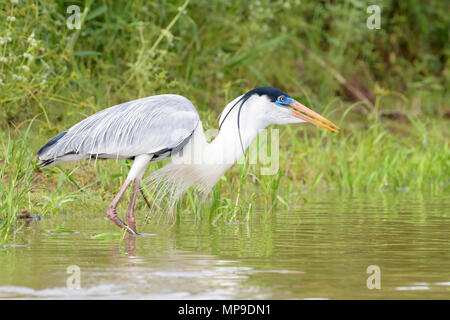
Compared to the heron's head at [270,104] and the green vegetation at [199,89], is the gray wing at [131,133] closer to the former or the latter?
the green vegetation at [199,89]

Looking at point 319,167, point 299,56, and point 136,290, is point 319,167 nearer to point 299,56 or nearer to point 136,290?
point 299,56

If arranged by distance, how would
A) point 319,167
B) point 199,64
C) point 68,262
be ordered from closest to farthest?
point 68,262 → point 319,167 → point 199,64

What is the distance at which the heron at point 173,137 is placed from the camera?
24.2 ft

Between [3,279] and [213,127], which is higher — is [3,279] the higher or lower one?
the lower one

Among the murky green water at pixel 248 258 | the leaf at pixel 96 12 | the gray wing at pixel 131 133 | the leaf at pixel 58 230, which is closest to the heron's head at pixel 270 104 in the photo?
the gray wing at pixel 131 133

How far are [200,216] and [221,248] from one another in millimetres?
1680

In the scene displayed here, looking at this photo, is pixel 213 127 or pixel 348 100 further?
pixel 348 100

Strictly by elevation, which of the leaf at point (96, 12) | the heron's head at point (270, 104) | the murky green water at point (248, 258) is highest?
the leaf at point (96, 12)

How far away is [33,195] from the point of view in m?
8.02

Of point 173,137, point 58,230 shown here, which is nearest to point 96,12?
point 173,137

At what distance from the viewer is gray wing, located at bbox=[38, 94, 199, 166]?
7.44 m

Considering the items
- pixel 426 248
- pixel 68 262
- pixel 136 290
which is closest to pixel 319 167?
pixel 426 248

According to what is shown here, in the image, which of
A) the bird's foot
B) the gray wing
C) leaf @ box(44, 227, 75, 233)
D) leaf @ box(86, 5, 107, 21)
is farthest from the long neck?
leaf @ box(86, 5, 107, 21)

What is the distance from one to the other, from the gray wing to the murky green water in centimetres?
64
